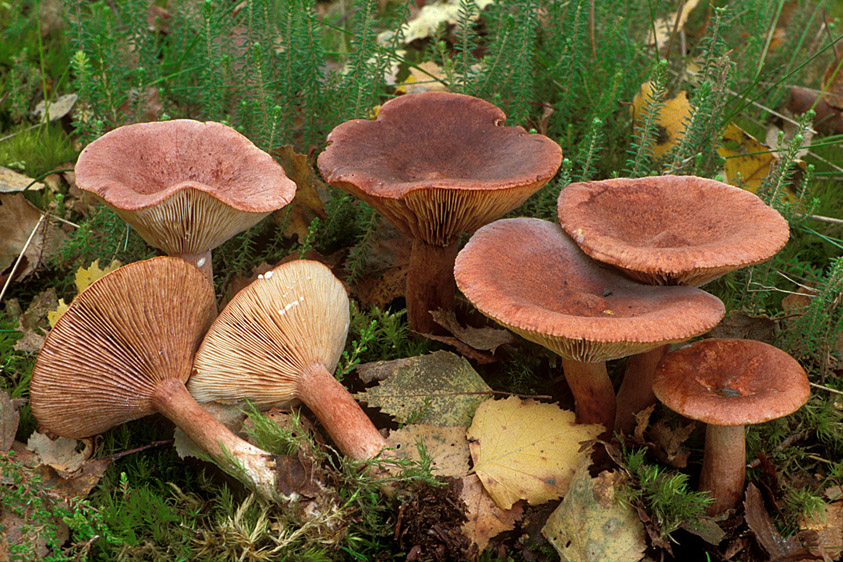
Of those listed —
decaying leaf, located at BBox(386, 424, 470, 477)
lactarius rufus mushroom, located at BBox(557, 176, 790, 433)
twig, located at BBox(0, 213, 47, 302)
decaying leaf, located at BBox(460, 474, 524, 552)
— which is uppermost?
lactarius rufus mushroom, located at BBox(557, 176, 790, 433)

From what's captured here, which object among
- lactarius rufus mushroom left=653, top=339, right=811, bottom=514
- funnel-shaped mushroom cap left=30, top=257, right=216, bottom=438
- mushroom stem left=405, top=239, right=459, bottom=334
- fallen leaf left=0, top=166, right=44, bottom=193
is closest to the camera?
lactarius rufus mushroom left=653, top=339, right=811, bottom=514

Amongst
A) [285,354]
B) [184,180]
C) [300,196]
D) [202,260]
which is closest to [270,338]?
[285,354]

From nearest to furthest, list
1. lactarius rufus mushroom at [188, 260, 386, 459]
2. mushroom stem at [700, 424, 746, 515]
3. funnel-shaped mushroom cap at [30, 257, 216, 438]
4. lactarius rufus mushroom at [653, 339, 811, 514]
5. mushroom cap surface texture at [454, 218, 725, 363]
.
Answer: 1. mushroom cap surface texture at [454, 218, 725, 363]
2. lactarius rufus mushroom at [653, 339, 811, 514]
3. funnel-shaped mushroom cap at [30, 257, 216, 438]
4. mushroom stem at [700, 424, 746, 515]
5. lactarius rufus mushroom at [188, 260, 386, 459]

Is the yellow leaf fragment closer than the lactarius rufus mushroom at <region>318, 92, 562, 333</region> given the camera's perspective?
No

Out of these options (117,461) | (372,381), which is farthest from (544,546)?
(117,461)

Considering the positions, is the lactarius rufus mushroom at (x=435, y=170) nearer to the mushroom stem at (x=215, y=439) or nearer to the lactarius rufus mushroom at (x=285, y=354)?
the lactarius rufus mushroom at (x=285, y=354)

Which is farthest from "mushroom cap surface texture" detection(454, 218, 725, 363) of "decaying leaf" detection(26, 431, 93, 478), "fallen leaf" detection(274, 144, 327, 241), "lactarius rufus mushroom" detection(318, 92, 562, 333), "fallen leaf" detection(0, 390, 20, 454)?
"fallen leaf" detection(0, 390, 20, 454)

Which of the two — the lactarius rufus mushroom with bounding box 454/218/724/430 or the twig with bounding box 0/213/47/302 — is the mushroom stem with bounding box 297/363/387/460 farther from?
the twig with bounding box 0/213/47/302

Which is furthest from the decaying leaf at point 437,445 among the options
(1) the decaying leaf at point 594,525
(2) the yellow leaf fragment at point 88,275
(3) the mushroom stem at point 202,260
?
(2) the yellow leaf fragment at point 88,275
